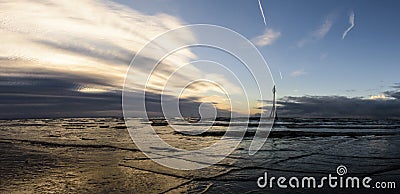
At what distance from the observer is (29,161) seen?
1033 centimetres

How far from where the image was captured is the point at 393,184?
7.32 meters

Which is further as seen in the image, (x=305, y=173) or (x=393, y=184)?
(x=305, y=173)

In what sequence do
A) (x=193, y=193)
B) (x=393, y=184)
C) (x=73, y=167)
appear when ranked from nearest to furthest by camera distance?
1. (x=193, y=193)
2. (x=393, y=184)
3. (x=73, y=167)

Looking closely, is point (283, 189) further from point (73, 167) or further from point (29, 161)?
point (29, 161)

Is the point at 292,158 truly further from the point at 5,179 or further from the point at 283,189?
the point at 5,179

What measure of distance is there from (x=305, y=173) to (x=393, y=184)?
7.39 ft

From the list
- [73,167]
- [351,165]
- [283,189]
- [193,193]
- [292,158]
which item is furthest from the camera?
[292,158]

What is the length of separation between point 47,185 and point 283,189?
577 centimetres

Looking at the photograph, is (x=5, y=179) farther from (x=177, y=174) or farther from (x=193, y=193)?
(x=193, y=193)

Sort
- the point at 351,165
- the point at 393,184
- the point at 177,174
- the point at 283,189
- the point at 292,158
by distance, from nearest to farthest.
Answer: the point at 283,189 → the point at 393,184 → the point at 177,174 → the point at 351,165 → the point at 292,158

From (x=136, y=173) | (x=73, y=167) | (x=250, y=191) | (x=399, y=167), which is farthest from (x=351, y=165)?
(x=73, y=167)

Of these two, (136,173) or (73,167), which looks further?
(73,167)

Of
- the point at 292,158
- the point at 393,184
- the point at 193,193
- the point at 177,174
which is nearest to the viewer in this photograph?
the point at 193,193

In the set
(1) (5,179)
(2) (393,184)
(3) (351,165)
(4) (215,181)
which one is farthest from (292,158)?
(1) (5,179)
